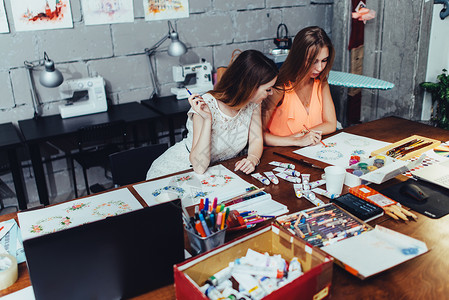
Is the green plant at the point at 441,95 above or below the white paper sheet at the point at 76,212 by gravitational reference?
below

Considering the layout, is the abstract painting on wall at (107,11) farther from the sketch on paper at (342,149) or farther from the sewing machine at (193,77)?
the sketch on paper at (342,149)

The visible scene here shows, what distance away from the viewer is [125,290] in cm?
104

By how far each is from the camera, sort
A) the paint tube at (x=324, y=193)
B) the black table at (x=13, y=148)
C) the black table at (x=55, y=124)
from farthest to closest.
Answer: the black table at (x=55, y=124)
the black table at (x=13, y=148)
the paint tube at (x=324, y=193)

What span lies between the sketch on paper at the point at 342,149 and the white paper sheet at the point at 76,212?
883 millimetres

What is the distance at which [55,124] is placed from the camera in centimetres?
302

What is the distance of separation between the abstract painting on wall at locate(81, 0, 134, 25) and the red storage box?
2.76 metres

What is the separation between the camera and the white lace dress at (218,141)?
2054 mm

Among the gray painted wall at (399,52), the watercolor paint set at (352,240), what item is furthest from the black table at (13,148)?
the gray painted wall at (399,52)

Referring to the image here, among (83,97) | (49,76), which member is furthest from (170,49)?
(49,76)

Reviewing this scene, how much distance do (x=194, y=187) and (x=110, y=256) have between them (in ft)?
2.25

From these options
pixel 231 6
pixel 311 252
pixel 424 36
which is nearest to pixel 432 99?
pixel 424 36

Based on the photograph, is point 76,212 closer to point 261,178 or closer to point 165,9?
point 261,178

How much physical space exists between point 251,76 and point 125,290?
1.18 metres

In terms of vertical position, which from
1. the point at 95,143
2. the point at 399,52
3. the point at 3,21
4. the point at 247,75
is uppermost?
the point at 3,21
